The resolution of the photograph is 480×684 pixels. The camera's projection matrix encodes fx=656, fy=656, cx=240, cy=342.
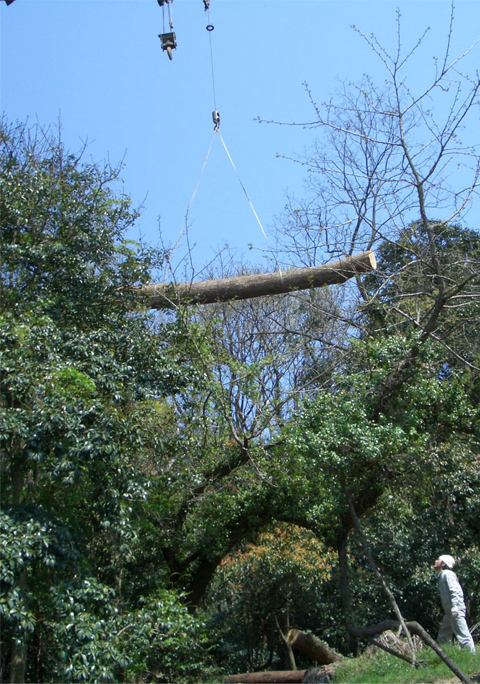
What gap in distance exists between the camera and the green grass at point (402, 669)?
5.86m

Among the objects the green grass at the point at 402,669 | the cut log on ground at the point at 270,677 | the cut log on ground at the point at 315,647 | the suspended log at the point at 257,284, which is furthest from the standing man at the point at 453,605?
the suspended log at the point at 257,284

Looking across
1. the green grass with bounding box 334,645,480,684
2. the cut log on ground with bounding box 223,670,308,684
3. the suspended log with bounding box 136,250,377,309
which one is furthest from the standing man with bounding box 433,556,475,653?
the suspended log with bounding box 136,250,377,309

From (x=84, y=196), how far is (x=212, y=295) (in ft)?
7.04

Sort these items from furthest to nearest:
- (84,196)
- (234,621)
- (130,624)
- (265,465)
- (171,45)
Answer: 1. (234,621)
2. (265,465)
3. (84,196)
4. (171,45)
5. (130,624)

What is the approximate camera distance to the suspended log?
8.73m

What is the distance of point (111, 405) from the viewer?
6609 mm

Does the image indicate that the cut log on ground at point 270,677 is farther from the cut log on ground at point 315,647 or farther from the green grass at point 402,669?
the green grass at point 402,669

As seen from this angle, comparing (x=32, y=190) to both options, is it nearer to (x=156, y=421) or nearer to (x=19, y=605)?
(x=156, y=421)

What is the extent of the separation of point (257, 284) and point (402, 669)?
195 inches

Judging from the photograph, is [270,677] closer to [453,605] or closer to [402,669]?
[402,669]

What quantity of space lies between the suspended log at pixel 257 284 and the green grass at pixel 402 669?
4.52 m

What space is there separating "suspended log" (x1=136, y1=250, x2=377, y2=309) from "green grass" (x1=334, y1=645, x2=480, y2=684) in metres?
4.52

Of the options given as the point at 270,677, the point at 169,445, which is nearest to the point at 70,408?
the point at 169,445

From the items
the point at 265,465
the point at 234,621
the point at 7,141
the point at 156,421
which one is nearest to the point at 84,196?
the point at 7,141
